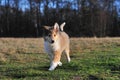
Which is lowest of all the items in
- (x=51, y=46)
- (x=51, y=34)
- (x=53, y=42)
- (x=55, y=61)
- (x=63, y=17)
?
(x=63, y=17)

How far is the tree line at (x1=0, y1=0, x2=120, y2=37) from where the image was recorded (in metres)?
55.9

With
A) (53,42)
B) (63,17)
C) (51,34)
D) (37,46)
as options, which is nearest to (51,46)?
(53,42)

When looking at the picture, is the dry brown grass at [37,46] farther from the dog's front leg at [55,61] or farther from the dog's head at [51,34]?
the dog's head at [51,34]

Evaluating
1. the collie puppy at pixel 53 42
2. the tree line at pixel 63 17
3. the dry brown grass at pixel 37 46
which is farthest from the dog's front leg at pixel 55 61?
the tree line at pixel 63 17

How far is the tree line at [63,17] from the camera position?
55.9 metres

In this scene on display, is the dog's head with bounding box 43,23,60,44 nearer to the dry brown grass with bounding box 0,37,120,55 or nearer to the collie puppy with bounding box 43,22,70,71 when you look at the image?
the collie puppy with bounding box 43,22,70,71

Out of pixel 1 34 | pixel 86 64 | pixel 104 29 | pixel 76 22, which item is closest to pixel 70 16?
pixel 76 22

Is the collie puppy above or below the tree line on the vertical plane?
above

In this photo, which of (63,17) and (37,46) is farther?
Answer: (63,17)

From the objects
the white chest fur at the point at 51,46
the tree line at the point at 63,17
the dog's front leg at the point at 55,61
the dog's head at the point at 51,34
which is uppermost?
the dog's head at the point at 51,34

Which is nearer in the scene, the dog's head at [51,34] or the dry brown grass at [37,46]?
the dog's head at [51,34]

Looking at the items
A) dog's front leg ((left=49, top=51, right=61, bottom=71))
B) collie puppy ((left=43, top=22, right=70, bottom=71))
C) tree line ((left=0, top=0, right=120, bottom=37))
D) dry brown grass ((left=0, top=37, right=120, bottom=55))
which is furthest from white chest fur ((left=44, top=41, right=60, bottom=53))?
tree line ((left=0, top=0, right=120, bottom=37))

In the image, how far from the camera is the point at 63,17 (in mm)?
57406

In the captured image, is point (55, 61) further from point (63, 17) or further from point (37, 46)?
point (63, 17)
